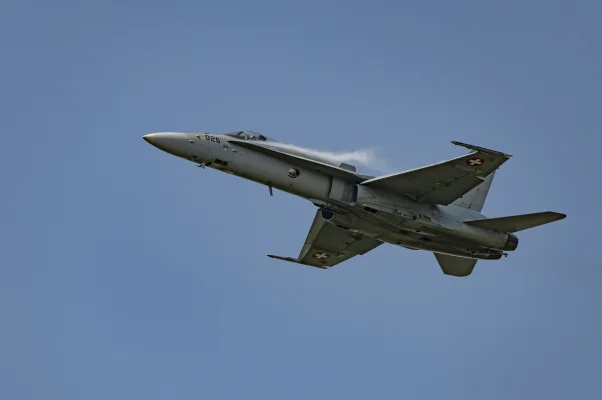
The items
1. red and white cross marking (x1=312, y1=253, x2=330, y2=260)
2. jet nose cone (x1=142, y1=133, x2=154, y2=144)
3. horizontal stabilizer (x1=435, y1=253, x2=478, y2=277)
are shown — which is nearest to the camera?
jet nose cone (x1=142, y1=133, x2=154, y2=144)

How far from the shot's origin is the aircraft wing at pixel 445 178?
105 feet

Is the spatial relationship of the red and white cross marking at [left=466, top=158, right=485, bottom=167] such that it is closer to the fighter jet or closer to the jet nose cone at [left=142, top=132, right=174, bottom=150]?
the fighter jet

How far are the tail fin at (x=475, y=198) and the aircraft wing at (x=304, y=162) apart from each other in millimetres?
5489

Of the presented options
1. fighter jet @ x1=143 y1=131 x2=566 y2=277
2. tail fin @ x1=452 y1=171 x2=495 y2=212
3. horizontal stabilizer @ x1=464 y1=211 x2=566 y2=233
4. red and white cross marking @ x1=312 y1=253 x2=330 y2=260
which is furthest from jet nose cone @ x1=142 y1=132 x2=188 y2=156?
tail fin @ x1=452 y1=171 x2=495 y2=212

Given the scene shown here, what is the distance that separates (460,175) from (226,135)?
843cm

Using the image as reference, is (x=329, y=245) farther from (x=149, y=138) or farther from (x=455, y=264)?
(x=149, y=138)

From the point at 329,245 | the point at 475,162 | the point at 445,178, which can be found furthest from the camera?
the point at 329,245

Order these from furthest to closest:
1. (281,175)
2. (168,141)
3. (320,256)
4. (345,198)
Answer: (320,256)
(345,198)
(281,175)
(168,141)

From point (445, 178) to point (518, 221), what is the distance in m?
3.86

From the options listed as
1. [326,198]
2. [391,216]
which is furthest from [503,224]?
[326,198]

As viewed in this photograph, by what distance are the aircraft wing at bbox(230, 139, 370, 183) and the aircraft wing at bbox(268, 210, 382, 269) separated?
5419 mm

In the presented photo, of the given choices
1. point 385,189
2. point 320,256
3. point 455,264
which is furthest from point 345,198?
point 455,264

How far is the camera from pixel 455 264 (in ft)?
131

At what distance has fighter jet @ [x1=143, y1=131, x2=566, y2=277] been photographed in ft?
107
